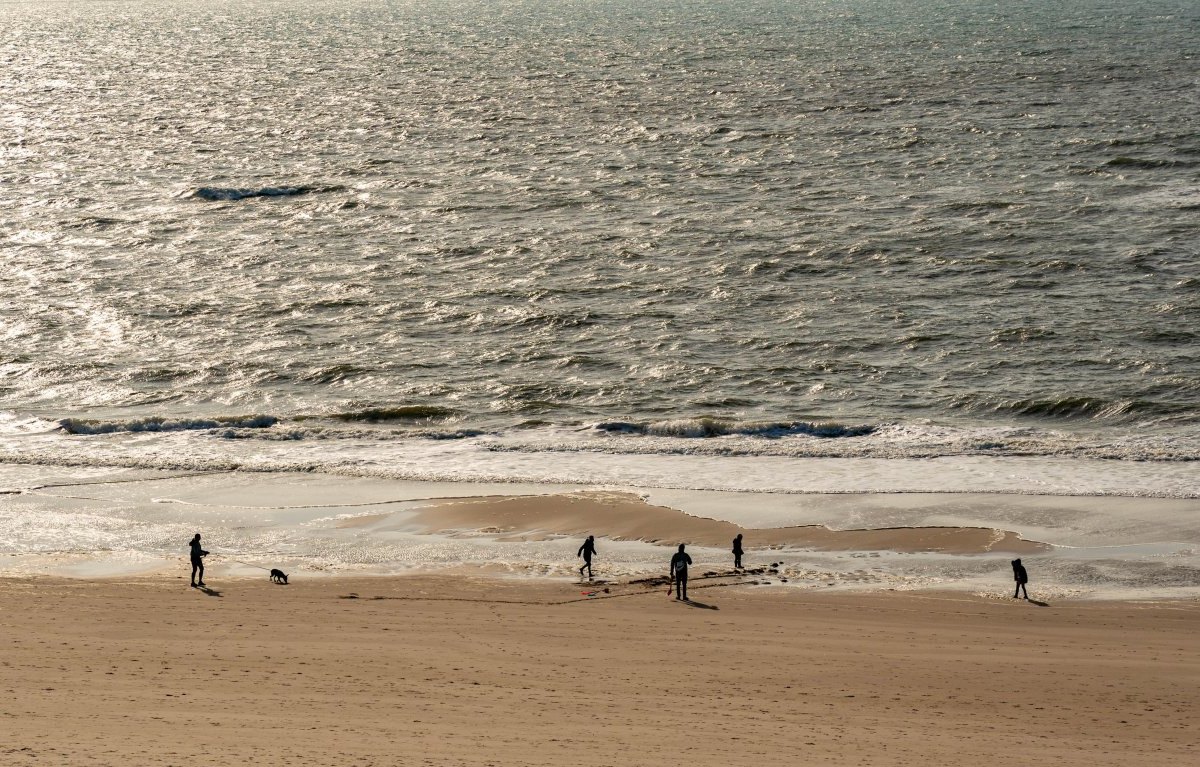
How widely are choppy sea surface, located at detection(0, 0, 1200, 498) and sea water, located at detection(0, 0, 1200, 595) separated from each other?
16 centimetres

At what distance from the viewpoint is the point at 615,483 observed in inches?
1204

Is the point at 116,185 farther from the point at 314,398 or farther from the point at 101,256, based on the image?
the point at 314,398

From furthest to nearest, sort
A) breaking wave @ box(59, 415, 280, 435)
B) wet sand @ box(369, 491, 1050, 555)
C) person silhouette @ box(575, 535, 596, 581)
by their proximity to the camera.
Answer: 1. breaking wave @ box(59, 415, 280, 435)
2. wet sand @ box(369, 491, 1050, 555)
3. person silhouette @ box(575, 535, 596, 581)

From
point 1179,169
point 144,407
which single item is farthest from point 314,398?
point 1179,169

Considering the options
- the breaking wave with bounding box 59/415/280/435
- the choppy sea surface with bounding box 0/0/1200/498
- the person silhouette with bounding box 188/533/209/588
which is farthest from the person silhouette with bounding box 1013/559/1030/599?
the breaking wave with bounding box 59/415/280/435

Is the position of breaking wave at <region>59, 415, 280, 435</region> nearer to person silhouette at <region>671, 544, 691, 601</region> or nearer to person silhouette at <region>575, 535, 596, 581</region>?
person silhouette at <region>575, 535, 596, 581</region>

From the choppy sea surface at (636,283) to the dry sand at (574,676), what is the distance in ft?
26.7

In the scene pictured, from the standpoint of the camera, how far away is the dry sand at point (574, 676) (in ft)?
54.4

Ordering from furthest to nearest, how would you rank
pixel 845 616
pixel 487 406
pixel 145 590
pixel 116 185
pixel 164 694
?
pixel 116 185 → pixel 487 406 → pixel 145 590 → pixel 845 616 → pixel 164 694

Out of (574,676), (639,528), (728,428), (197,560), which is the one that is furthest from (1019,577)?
(197,560)

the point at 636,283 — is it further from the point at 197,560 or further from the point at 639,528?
the point at 197,560

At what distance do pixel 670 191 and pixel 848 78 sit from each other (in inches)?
1426

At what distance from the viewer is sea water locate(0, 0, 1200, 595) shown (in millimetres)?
33500

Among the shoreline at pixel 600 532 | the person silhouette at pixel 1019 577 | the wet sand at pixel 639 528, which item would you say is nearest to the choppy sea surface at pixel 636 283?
the shoreline at pixel 600 532
